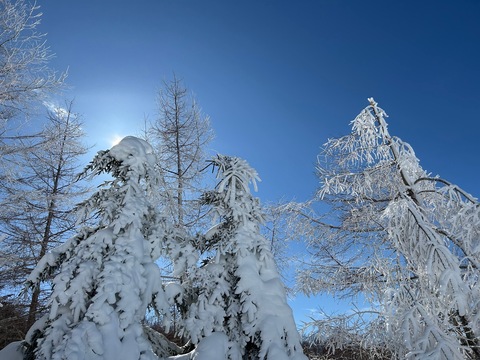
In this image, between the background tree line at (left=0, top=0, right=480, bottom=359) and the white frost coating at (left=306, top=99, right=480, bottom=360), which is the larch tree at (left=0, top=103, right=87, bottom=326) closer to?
the background tree line at (left=0, top=0, right=480, bottom=359)

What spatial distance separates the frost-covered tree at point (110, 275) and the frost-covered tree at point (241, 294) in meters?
0.54

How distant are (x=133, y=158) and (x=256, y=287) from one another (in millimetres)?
2303

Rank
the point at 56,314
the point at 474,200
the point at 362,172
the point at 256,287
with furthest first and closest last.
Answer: the point at 362,172, the point at 474,200, the point at 256,287, the point at 56,314

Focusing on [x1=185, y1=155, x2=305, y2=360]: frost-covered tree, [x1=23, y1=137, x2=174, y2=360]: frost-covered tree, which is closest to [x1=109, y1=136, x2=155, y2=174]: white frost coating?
[x1=23, y1=137, x2=174, y2=360]: frost-covered tree

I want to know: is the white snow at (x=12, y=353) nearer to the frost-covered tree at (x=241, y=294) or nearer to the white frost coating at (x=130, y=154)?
the frost-covered tree at (x=241, y=294)

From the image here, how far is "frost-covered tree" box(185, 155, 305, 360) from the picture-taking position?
12.4ft

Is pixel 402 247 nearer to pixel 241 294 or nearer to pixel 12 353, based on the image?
pixel 241 294

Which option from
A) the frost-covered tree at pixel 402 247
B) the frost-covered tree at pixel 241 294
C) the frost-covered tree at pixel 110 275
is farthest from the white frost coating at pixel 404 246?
the frost-covered tree at pixel 110 275

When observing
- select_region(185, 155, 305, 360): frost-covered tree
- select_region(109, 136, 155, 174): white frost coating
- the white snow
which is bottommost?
the white snow

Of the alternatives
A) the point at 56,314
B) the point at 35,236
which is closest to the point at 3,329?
the point at 35,236

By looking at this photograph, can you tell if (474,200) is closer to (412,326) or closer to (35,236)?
(412,326)

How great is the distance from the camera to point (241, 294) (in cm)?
396

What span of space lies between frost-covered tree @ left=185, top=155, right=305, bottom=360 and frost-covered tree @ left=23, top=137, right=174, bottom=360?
21.2 inches

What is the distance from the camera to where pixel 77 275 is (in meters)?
3.31
